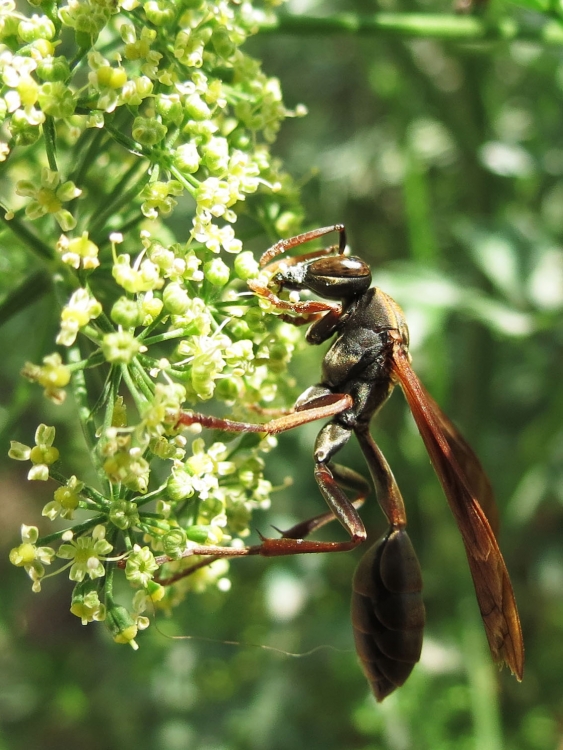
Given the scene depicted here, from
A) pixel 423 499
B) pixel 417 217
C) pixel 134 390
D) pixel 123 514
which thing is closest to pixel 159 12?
pixel 134 390

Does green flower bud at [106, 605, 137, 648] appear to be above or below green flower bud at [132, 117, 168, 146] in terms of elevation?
below

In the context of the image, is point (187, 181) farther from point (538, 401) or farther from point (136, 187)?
point (538, 401)

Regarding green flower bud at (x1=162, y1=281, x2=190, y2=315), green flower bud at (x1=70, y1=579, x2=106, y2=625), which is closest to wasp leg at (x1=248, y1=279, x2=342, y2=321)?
green flower bud at (x1=162, y1=281, x2=190, y2=315)

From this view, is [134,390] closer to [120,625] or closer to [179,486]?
[179,486]

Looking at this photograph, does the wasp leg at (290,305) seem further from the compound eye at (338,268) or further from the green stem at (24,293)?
the green stem at (24,293)

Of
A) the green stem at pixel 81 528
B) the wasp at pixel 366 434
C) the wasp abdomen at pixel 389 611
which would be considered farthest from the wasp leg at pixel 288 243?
the wasp abdomen at pixel 389 611

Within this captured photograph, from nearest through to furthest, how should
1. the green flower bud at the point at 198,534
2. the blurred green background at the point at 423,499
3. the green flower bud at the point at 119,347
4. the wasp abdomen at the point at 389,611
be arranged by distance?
1. the green flower bud at the point at 119,347
2. the green flower bud at the point at 198,534
3. the wasp abdomen at the point at 389,611
4. the blurred green background at the point at 423,499

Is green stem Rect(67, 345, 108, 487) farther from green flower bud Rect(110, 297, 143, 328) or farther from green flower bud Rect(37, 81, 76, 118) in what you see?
green flower bud Rect(37, 81, 76, 118)
